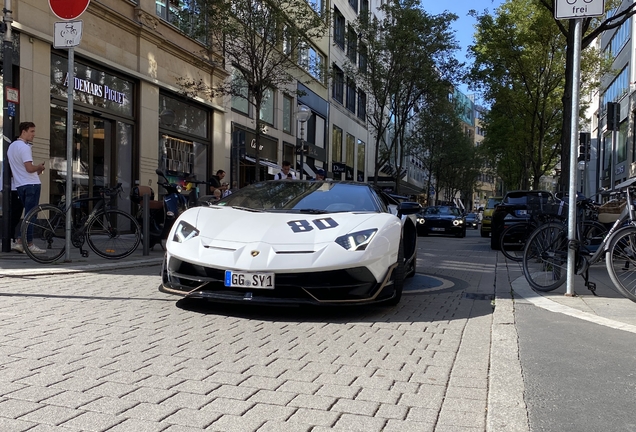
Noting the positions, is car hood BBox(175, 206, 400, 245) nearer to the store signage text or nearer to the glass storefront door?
the glass storefront door

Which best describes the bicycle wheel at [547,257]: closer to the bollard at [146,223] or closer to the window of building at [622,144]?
the bollard at [146,223]

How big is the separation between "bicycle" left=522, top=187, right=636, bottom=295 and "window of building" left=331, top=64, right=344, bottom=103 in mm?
29271

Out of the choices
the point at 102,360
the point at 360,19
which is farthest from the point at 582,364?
the point at 360,19

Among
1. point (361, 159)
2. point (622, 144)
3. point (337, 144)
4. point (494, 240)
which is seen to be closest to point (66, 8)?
point (494, 240)

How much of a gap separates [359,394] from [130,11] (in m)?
14.9

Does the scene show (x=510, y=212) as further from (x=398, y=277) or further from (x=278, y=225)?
(x=278, y=225)

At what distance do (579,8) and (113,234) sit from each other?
264 inches

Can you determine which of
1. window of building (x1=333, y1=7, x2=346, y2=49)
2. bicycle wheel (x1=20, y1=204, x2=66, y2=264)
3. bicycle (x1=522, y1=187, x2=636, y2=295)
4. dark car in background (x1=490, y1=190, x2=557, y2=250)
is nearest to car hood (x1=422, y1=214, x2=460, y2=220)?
dark car in background (x1=490, y1=190, x2=557, y2=250)

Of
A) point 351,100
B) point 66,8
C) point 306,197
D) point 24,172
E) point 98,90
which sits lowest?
point 306,197

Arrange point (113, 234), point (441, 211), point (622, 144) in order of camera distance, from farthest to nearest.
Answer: point (622, 144)
point (441, 211)
point (113, 234)

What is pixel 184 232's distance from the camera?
5.14 meters

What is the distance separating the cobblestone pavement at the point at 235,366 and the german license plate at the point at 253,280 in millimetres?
324

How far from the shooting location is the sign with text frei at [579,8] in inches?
237

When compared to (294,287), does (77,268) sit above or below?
below
